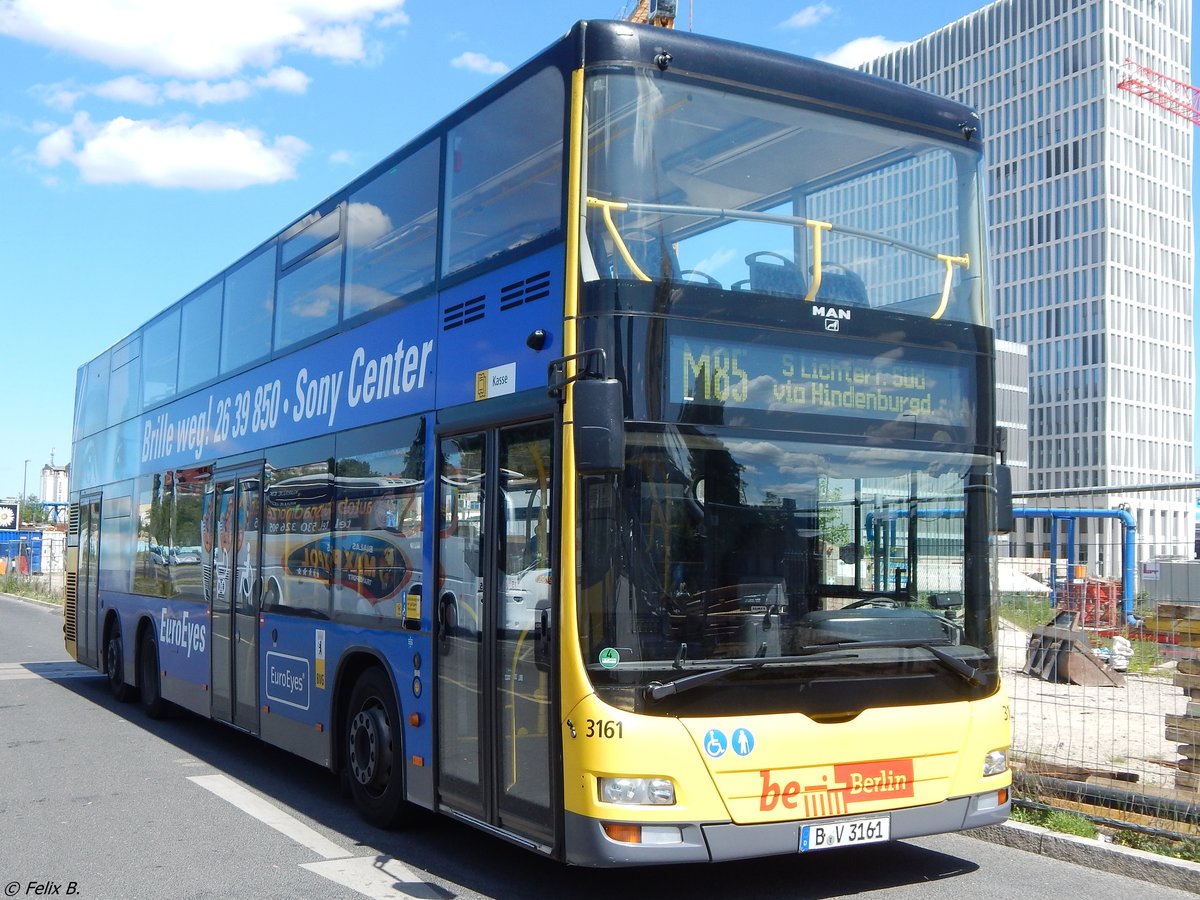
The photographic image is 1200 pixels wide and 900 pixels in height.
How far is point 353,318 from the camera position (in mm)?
8852

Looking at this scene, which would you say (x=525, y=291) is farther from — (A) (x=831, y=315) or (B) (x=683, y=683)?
(B) (x=683, y=683)

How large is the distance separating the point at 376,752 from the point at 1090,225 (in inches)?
3899

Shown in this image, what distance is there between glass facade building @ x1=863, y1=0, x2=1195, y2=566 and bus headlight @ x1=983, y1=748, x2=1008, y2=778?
304ft

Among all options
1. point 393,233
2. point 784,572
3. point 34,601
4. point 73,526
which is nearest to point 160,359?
point 73,526

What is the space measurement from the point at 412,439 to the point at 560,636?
2335 mm

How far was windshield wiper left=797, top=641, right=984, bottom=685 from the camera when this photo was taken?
5.99 meters

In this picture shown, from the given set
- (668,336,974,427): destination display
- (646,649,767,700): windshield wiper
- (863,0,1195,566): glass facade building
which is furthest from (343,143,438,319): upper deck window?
(863,0,1195,566): glass facade building

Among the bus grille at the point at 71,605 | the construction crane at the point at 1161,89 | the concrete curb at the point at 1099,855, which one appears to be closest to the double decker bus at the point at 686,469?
the concrete curb at the point at 1099,855

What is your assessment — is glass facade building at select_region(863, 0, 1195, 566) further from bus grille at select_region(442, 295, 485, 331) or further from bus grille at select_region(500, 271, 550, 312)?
bus grille at select_region(500, 271, 550, 312)

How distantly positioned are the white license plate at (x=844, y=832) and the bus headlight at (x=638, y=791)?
2.39 ft

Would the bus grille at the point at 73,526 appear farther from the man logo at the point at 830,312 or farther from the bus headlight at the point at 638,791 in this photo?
the man logo at the point at 830,312

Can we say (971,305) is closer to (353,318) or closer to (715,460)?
(715,460)

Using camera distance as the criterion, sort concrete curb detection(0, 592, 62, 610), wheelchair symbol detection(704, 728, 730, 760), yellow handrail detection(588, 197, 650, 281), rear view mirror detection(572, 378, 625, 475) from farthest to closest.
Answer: concrete curb detection(0, 592, 62, 610) → yellow handrail detection(588, 197, 650, 281) → wheelchair symbol detection(704, 728, 730, 760) → rear view mirror detection(572, 378, 625, 475)

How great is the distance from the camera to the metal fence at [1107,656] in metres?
7.81
